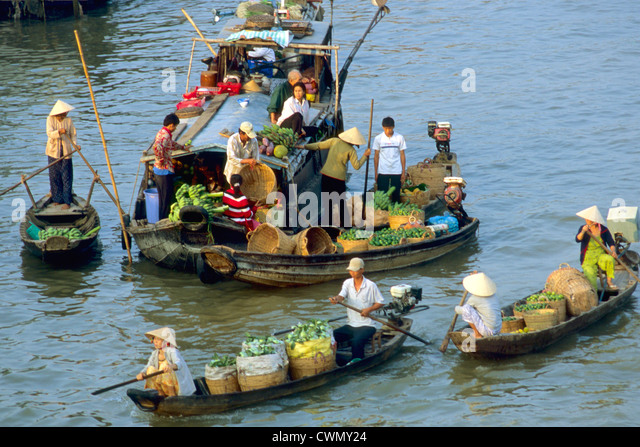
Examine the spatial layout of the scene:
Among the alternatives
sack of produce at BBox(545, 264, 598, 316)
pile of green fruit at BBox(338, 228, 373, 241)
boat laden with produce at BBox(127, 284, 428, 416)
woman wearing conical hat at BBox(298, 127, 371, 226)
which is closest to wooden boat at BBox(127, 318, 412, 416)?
boat laden with produce at BBox(127, 284, 428, 416)

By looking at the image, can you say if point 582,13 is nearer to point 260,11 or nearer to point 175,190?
point 260,11

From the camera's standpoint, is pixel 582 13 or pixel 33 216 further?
pixel 582 13

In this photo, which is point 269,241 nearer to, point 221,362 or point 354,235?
point 354,235

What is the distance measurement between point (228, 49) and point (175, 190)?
3955mm

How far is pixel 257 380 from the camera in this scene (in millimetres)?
8055

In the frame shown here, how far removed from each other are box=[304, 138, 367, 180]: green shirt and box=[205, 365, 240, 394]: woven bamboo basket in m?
5.02

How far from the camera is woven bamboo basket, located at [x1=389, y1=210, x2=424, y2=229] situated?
12148 mm

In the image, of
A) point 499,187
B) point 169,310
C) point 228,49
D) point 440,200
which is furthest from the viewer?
point 499,187

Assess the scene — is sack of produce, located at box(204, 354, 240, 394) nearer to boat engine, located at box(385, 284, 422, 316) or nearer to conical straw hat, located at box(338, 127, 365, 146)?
boat engine, located at box(385, 284, 422, 316)

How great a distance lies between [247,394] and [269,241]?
3338 mm

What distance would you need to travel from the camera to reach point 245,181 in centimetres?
1165

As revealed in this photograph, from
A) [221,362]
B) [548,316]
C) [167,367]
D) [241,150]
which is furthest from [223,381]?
[241,150]

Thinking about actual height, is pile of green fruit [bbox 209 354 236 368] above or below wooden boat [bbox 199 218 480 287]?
below

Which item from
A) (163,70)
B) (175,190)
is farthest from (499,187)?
(163,70)
